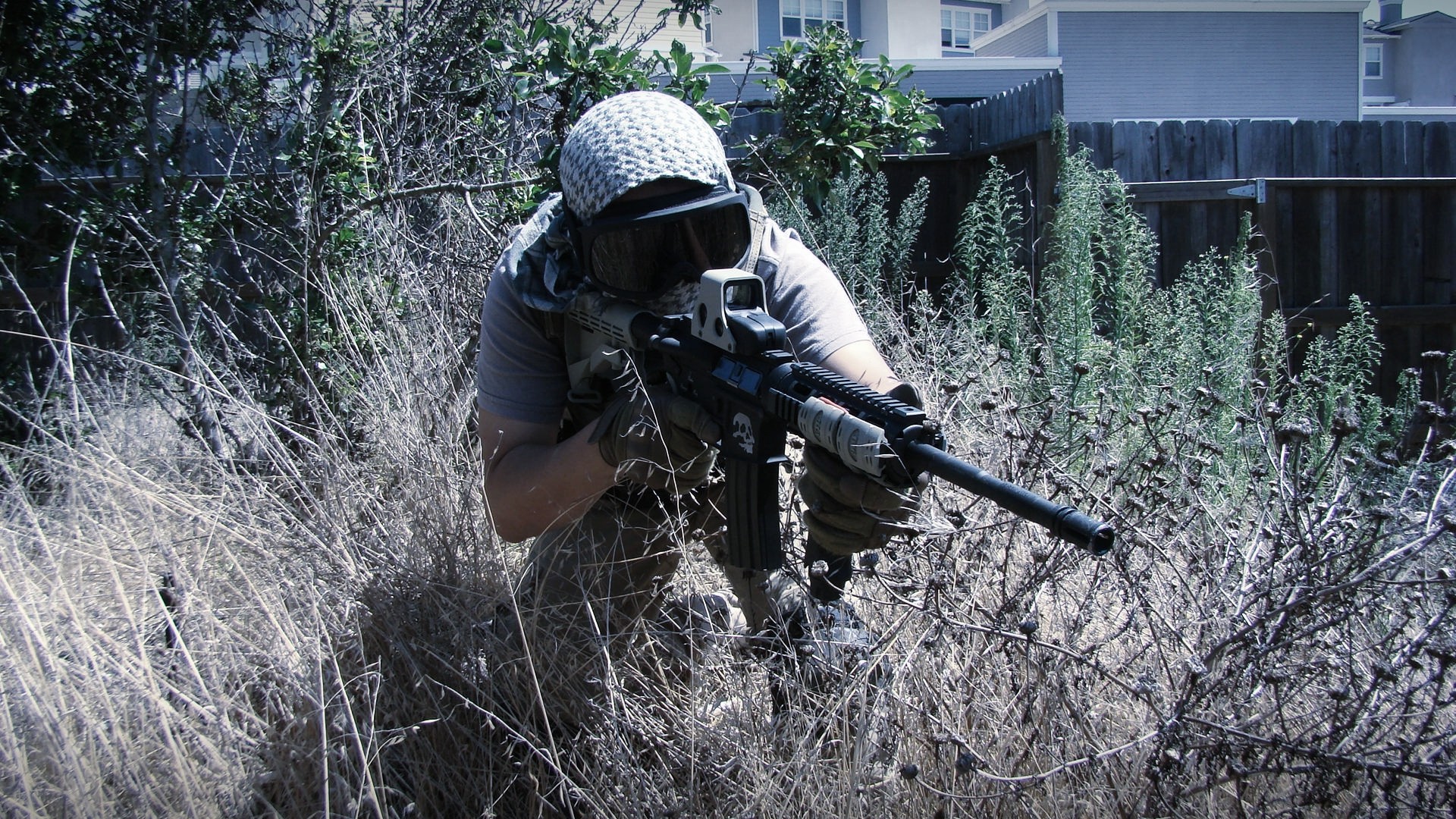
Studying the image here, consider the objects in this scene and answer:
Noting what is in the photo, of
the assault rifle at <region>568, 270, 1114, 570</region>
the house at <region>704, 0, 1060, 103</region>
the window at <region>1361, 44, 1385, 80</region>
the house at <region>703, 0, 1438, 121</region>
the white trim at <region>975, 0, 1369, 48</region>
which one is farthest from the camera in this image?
the window at <region>1361, 44, 1385, 80</region>

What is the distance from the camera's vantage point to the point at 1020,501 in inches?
50.5

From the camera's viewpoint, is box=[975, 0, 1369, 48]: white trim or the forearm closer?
the forearm

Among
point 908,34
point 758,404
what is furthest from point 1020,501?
point 908,34

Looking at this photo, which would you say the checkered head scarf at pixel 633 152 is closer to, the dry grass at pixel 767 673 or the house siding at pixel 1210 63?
the dry grass at pixel 767 673

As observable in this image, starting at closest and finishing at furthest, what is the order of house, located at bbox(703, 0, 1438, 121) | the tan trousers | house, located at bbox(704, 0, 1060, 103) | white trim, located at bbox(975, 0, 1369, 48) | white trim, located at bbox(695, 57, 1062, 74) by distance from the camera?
the tan trousers < white trim, located at bbox(695, 57, 1062, 74) < house, located at bbox(704, 0, 1060, 103) < white trim, located at bbox(975, 0, 1369, 48) < house, located at bbox(703, 0, 1438, 121)

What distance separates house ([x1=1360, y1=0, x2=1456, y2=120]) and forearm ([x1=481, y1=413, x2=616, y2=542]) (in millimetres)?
33176

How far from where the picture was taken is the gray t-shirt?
7.54ft

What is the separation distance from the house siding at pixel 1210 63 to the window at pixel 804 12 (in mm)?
5024

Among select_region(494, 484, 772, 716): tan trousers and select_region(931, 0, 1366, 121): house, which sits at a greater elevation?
select_region(931, 0, 1366, 121): house

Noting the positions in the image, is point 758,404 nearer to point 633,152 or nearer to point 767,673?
point 767,673

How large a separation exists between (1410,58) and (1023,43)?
1651 cm

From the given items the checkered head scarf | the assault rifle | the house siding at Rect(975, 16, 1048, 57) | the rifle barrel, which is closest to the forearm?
the assault rifle

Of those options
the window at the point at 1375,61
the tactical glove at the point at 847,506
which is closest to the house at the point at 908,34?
the window at the point at 1375,61

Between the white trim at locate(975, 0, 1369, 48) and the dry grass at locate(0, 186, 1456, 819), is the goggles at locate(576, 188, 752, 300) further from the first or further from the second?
the white trim at locate(975, 0, 1369, 48)
